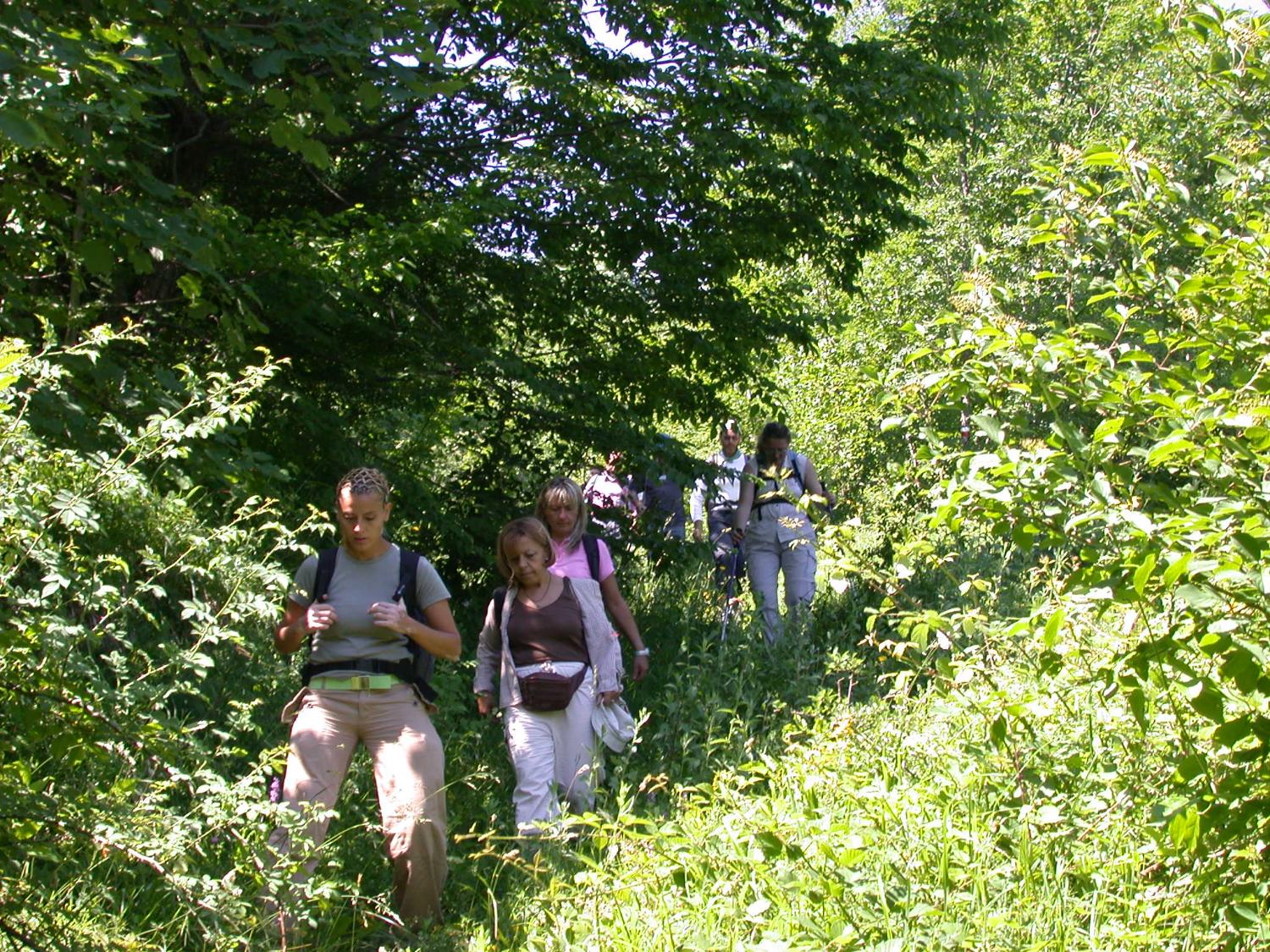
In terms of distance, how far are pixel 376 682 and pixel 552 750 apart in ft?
3.46

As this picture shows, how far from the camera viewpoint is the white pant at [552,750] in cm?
570

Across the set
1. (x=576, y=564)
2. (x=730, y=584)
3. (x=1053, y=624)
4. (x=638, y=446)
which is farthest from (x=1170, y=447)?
(x=730, y=584)

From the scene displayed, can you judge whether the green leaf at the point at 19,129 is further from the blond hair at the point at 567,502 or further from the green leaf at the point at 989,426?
the blond hair at the point at 567,502

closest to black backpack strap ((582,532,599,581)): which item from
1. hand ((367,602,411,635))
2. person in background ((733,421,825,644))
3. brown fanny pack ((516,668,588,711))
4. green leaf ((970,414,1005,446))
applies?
brown fanny pack ((516,668,588,711))

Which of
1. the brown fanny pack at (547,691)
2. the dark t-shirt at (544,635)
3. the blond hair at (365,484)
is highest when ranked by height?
the blond hair at (365,484)

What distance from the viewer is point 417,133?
9.30 meters

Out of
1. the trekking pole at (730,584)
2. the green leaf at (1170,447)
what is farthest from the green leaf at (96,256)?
the trekking pole at (730,584)

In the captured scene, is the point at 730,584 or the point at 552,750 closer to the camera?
the point at 552,750

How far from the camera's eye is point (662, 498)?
11391 mm

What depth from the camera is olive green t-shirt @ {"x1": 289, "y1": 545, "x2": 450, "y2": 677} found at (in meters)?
5.20

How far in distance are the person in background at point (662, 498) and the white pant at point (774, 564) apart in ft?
2.01

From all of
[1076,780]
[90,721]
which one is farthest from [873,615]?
[90,721]

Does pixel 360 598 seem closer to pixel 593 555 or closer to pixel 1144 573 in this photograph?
pixel 593 555

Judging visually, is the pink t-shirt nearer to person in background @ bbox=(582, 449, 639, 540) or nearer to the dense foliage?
the dense foliage
